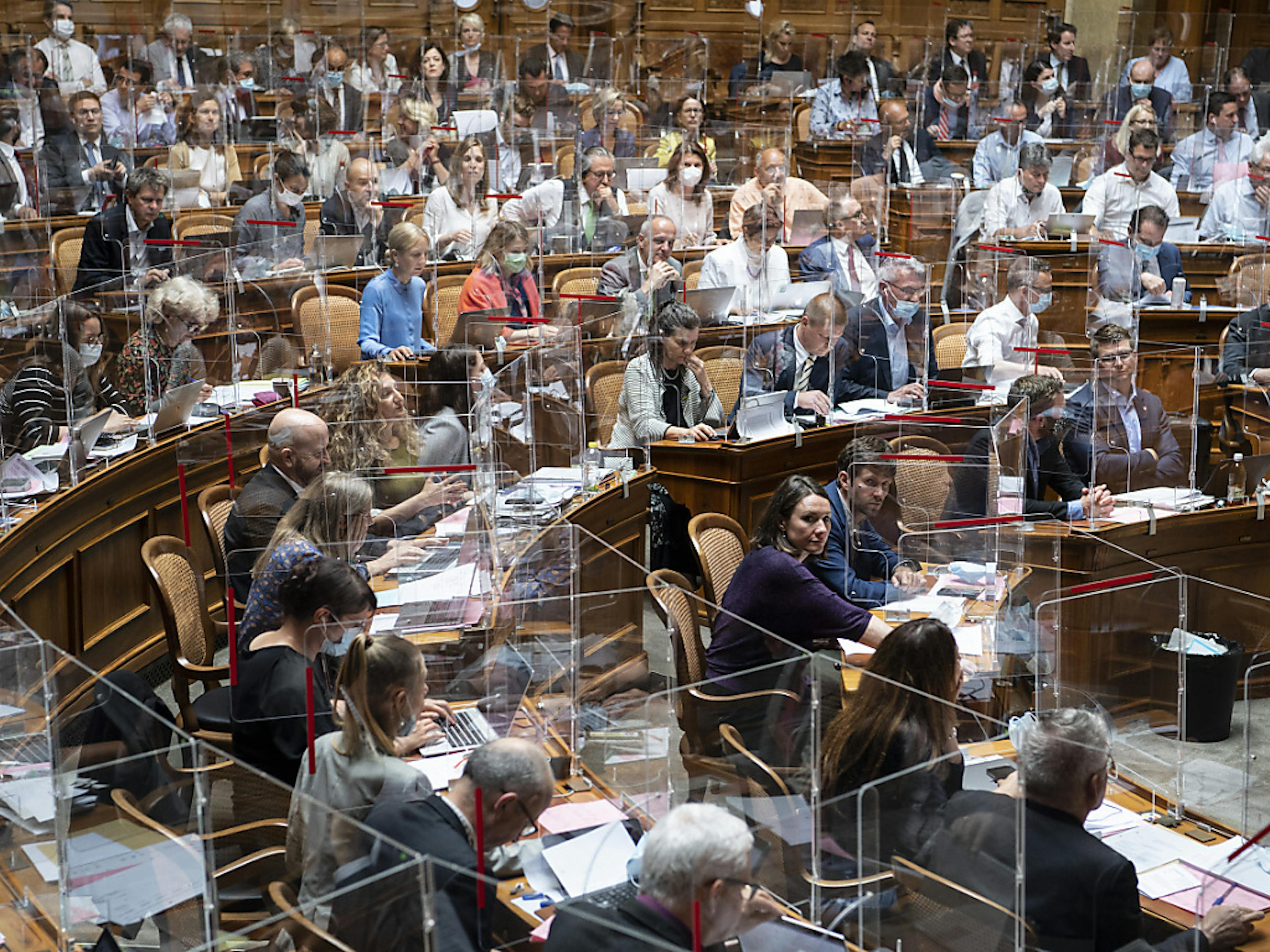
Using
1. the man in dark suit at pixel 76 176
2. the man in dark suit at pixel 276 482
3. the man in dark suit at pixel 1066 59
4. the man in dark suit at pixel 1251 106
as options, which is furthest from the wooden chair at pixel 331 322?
the man in dark suit at pixel 1066 59

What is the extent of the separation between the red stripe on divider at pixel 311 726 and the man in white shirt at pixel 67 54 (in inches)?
313

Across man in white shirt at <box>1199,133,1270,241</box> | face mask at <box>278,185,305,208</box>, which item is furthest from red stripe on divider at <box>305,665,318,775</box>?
man in white shirt at <box>1199,133,1270,241</box>

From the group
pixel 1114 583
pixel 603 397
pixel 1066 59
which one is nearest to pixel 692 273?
pixel 603 397

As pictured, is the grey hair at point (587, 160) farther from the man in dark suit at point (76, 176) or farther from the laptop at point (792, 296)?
the man in dark suit at point (76, 176)

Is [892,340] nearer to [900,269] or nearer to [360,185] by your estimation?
[900,269]

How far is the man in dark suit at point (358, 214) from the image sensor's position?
7.67 m

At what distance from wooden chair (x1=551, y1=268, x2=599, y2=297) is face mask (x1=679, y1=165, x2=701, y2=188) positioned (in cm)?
116

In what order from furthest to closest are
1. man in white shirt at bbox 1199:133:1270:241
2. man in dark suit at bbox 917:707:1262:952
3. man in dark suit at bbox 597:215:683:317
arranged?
man in white shirt at bbox 1199:133:1270:241 → man in dark suit at bbox 597:215:683:317 → man in dark suit at bbox 917:707:1262:952

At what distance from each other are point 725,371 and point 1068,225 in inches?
134

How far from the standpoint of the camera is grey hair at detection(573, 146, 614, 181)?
27.1ft

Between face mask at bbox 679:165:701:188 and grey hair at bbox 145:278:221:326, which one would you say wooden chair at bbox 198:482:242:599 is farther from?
face mask at bbox 679:165:701:188

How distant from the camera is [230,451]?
4.97m

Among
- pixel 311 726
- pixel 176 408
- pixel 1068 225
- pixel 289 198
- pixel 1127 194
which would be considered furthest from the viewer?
pixel 1127 194

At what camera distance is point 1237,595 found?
4.68m
